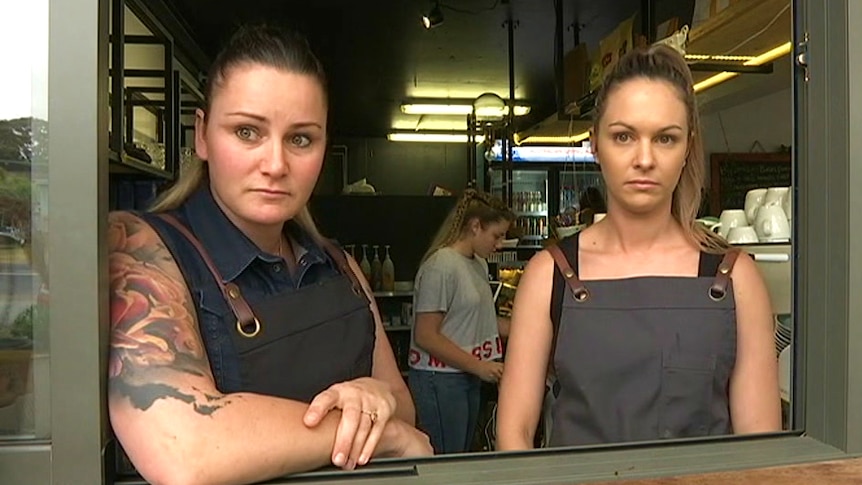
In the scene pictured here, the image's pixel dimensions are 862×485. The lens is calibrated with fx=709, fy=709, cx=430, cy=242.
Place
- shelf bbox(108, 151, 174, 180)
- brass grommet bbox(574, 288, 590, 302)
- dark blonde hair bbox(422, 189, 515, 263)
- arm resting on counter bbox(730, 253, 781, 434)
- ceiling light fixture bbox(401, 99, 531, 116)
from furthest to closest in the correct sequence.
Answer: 1. ceiling light fixture bbox(401, 99, 531, 116)
2. dark blonde hair bbox(422, 189, 515, 263)
3. shelf bbox(108, 151, 174, 180)
4. brass grommet bbox(574, 288, 590, 302)
5. arm resting on counter bbox(730, 253, 781, 434)

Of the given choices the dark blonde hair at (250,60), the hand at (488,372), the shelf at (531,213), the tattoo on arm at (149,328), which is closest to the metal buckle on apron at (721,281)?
the dark blonde hair at (250,60)

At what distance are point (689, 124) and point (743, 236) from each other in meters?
0.45

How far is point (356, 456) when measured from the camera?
0.81 m

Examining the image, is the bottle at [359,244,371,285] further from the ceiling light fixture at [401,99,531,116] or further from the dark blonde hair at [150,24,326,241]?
the dark blonde hair at [150,24,326,241]

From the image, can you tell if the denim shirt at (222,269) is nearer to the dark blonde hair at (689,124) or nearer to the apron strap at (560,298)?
the apron strap at (560,298)

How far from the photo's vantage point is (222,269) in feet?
3.33

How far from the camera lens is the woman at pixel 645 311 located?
1212 mm

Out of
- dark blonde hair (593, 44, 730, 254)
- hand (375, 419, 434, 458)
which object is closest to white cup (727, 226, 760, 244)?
dark blonde hair (593, 44, 730, 254)

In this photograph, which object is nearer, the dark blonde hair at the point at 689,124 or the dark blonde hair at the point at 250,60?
the dark blonde hair at the point at 250,60

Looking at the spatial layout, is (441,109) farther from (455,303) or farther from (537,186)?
(455,303)

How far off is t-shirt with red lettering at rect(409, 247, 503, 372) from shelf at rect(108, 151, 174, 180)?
1.26 metres

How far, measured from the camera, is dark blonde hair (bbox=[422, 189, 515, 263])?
3422mm

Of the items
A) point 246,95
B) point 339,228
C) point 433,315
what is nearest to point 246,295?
point 246,95

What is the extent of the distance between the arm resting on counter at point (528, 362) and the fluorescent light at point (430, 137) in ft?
26.7
